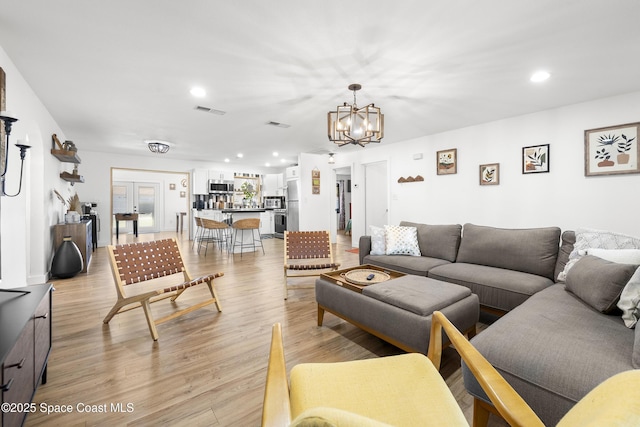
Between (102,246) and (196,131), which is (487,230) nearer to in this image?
(196,131)

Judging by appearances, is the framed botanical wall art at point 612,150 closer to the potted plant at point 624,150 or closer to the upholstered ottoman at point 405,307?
the potted plant at point 624,150

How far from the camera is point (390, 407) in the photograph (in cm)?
97

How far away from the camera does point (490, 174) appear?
179 inches

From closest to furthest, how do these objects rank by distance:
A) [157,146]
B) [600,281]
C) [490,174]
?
[600,281] → [490,174] → [157,146]

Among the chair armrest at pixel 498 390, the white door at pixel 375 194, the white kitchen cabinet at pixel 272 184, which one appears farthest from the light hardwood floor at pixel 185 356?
the white kitchen cabinet at pixel 272 184

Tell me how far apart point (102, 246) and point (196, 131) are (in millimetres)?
4591

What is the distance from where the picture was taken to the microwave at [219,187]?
28.6 feet

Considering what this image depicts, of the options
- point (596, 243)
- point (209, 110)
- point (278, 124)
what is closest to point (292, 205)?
point (278, 124)

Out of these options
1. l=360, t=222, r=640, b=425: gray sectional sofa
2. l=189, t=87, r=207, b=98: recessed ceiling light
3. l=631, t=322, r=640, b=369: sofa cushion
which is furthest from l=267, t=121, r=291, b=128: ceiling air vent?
l=631, t=322, r=640, b=369: sofa cushion

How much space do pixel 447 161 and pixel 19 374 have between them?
18.3 ft

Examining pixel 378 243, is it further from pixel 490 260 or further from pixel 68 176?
pixel 68 176

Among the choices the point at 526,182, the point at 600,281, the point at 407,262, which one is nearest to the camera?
the point at 600,281

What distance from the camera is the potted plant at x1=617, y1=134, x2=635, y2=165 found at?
3.35 m

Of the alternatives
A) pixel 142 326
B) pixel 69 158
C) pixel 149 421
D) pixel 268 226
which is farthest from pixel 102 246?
pixel 149 421
